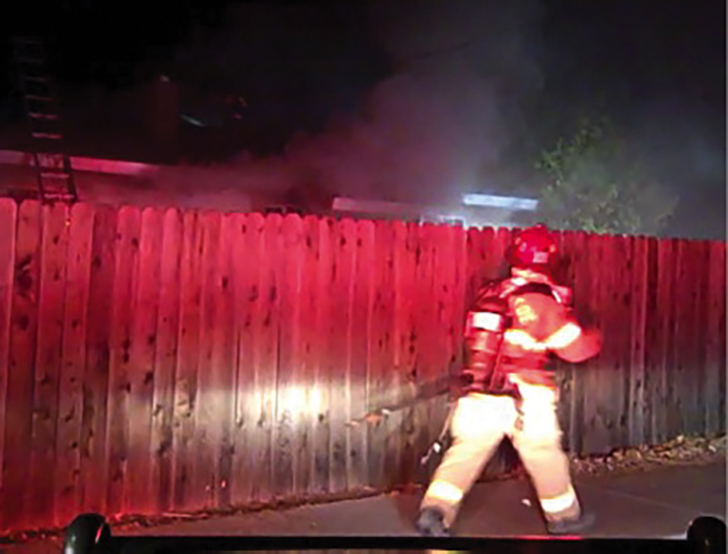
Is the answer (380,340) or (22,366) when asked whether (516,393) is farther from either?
(22,366)

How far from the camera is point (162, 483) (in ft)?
16.4

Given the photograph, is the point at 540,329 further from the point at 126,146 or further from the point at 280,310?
the point at 126,146

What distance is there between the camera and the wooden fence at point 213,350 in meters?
4.63

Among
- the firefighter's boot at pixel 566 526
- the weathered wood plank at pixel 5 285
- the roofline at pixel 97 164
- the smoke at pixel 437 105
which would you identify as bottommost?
the firefighter's boot at pixel 566 526

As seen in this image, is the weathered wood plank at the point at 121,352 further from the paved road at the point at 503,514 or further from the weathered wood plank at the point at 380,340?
the weathered wood plank at the point at 380,340

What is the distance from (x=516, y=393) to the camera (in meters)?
4.63

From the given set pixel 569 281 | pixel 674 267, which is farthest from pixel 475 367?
pixel 674 267

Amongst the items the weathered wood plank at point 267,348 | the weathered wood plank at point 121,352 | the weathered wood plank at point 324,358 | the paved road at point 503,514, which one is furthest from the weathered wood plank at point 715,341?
the weathered wood plank at point 121,352

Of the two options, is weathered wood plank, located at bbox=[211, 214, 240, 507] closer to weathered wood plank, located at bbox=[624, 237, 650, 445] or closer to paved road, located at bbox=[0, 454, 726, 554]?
paved road, located at bbox=[0, 454, 726, 554]

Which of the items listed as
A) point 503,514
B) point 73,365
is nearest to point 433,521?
point 503,514

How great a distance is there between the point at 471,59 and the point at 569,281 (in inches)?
452

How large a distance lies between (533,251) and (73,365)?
2609mm

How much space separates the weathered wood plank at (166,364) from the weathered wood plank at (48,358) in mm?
550

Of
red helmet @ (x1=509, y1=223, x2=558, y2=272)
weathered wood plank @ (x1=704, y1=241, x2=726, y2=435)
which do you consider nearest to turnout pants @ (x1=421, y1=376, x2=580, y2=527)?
red helmet @ (x1=509, y1=223, x2=558, y2=272)
